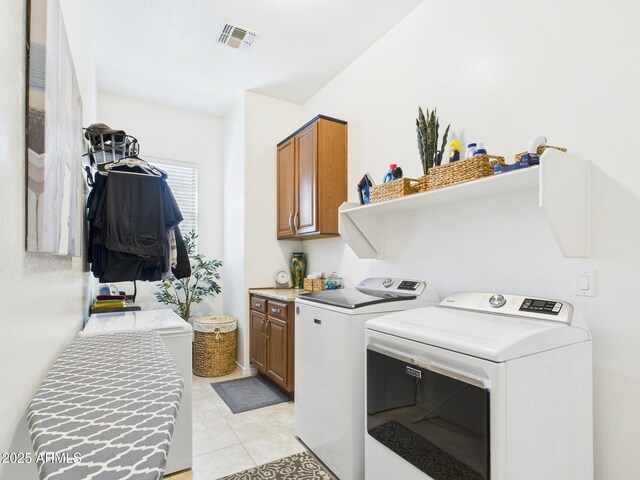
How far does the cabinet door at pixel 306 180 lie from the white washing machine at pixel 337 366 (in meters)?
1.04

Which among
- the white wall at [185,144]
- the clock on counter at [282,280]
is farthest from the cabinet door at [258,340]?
the white wall at [185,144]

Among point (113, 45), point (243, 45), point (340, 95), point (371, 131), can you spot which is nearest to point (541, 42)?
point (371, 131)

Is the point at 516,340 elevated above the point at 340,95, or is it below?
below

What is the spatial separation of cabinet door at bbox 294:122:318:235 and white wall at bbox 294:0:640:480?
2.20 ft

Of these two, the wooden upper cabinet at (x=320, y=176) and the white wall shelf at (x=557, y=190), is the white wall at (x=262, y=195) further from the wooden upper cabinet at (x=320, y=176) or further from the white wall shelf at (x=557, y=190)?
the white wall shelf at (x=557, y=190)

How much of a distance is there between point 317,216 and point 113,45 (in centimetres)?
231

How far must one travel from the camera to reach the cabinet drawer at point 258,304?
11.0 feet

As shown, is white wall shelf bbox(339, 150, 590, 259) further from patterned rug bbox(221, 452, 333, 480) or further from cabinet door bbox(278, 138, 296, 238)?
cabinet door bbox(278, 138, 296, 238)

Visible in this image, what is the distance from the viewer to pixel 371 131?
289 centimetres

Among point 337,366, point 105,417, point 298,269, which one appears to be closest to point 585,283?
point 337,366

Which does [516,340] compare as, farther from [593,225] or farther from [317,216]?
[317,216]

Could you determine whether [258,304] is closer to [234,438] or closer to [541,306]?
[234,438]

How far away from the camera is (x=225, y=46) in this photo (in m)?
2.96

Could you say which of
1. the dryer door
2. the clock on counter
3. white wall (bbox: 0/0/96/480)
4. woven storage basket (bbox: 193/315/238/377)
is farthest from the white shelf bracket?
woven storage basket (bbox: 193/315/238/377)
